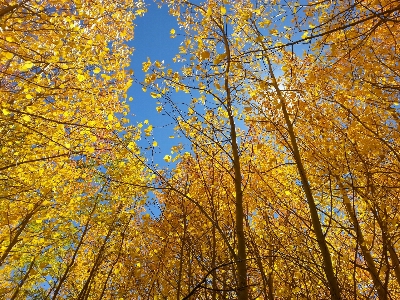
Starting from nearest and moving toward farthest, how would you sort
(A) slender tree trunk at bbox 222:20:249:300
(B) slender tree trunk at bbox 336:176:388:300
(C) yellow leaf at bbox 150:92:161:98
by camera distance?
(B) slender tree trunk at bbox 336:176:388:300 → (A) slender tree trunk at bbox 222:20:249:300 → (C) yellow leaf at bbox 150:92:161:98

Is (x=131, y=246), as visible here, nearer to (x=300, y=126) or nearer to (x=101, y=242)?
(x=101, y=242)

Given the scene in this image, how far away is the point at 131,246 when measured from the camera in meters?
7.51

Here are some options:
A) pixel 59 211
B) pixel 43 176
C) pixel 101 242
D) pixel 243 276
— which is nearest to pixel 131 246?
pixel 101 242

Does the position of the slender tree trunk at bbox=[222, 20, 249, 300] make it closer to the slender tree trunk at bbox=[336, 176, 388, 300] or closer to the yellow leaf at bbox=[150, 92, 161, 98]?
the yellow leaf at bbox=[150, 92, 161, 98]

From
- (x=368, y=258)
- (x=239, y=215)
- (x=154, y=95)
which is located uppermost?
(x=154, y=95)

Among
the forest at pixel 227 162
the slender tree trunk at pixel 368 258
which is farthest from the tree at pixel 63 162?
the slender tree trunk at pixel 368 258

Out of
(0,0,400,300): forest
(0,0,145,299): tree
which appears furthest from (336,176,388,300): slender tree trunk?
(0,0,145,299): tree

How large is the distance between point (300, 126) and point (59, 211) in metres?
5.15

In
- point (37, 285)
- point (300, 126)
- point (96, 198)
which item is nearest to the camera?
point (300, 126)

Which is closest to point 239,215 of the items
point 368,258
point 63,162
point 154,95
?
point 154,95

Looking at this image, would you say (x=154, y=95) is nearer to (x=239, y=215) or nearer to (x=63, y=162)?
(x=239, y=215)

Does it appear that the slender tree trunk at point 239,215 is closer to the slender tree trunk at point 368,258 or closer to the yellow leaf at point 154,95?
the yellow leaf at point 154,95

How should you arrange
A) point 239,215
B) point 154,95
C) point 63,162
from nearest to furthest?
point 239,215
point 154,95
point 63,162

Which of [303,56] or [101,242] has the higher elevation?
[303,56]
